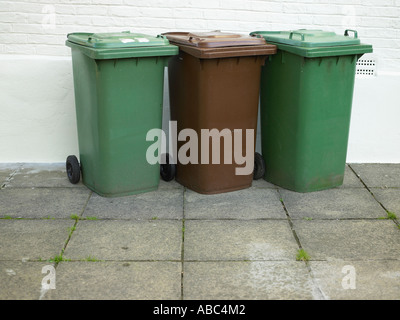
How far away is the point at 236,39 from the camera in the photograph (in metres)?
5.01

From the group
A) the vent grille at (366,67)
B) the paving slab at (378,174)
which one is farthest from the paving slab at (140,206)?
the vent grille at (366,67)

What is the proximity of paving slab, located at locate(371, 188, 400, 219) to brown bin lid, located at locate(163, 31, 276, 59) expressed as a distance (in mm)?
1663

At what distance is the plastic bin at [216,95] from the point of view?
16.3 feet

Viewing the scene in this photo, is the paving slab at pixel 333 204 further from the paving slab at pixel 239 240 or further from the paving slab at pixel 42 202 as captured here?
the paving slab at pixel 42 202

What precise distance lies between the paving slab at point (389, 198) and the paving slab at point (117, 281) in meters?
2.15

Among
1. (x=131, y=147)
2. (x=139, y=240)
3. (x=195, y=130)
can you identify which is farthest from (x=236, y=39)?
(x=139, y=240)

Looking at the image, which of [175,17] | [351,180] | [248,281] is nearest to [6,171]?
[175,17]

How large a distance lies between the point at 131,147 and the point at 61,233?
3.41 ft

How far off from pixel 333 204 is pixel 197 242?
147 centimetres

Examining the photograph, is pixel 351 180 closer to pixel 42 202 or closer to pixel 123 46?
pixel 123 46

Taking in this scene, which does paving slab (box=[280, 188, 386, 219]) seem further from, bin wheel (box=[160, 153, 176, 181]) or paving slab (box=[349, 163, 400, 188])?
bin wheel (box=[160, 153, 176, 181])

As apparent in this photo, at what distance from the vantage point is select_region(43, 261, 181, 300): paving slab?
3.62m
